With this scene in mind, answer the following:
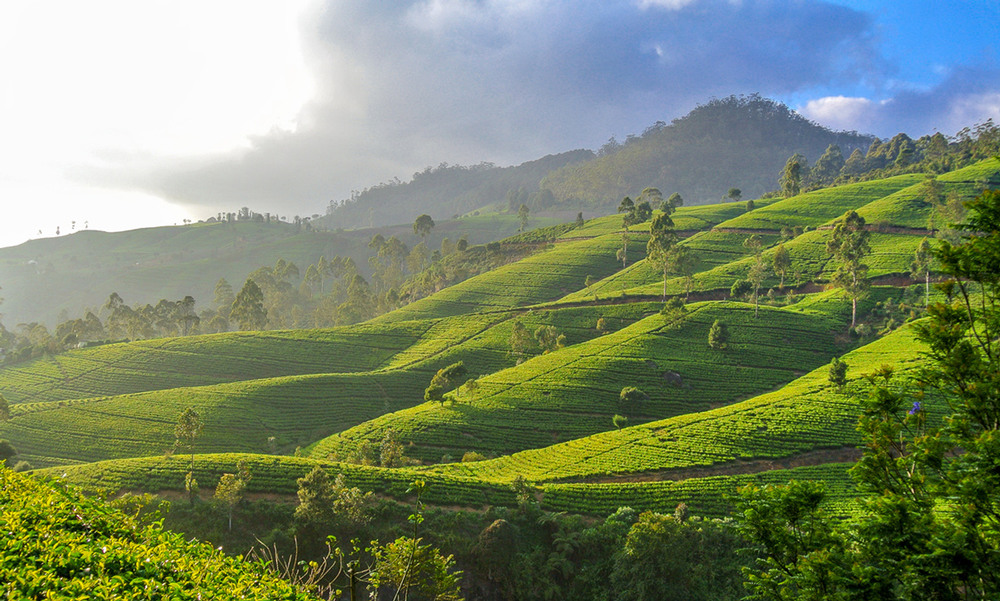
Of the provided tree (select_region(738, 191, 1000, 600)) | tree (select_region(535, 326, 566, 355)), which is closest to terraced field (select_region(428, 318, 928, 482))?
tree (select_region(535, 326, 566, 355))

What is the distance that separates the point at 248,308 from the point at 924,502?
13304 centimetres

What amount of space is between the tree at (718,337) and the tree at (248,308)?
332ft

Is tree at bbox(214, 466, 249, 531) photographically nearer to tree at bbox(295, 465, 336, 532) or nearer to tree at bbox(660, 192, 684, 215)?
tree at bbox(295, 465, 336, 532)

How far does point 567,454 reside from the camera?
2096 inches

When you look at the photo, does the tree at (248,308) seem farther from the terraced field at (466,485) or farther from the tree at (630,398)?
the tree at (630,398)

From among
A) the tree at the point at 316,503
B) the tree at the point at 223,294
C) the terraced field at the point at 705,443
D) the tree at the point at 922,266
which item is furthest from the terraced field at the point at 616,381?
the tree at the point at 223,294

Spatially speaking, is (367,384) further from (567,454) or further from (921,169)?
(921,169)

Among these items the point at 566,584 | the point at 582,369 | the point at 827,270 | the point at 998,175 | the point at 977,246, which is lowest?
the point at 566,584

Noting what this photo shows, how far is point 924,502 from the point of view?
12.1 metres

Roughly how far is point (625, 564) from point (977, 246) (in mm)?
26691

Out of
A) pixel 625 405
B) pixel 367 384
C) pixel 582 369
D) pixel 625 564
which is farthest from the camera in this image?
pixel 367 384

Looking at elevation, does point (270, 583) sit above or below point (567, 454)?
above

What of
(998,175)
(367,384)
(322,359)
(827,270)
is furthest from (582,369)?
(998,175)

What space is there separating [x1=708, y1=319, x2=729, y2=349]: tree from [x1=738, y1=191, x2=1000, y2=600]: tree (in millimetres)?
65720
